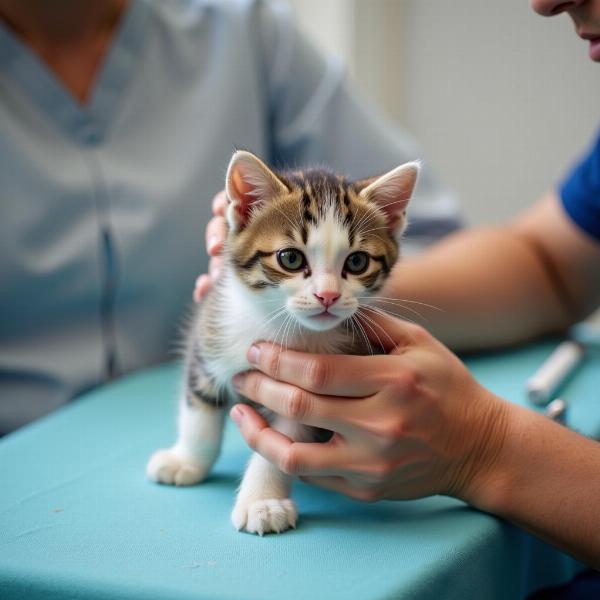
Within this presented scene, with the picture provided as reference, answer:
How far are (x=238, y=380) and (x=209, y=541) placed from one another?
0.18m

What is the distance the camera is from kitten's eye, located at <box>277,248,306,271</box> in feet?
2.42

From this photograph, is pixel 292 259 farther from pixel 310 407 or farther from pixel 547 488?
pixel 547 488

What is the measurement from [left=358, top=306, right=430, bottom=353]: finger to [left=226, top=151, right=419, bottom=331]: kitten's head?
0.11ft

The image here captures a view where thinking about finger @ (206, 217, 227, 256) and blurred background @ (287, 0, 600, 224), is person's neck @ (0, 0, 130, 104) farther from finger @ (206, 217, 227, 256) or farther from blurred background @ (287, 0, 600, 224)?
blurred background @ (287, 0, 600, 224)

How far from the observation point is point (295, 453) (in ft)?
2.39

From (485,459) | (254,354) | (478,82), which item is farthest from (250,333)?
(478,82)

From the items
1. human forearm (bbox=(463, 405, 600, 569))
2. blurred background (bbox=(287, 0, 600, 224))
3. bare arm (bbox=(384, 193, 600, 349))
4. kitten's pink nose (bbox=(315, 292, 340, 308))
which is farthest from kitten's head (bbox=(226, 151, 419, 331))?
blurred background (bbox=(287, 0, 600, 224))

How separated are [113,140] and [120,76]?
0.38 ft

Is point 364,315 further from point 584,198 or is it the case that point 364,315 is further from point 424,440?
point 584,198

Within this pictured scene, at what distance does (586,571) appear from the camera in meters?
0.95

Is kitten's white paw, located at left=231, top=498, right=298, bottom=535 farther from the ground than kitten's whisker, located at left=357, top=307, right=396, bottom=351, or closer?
closer

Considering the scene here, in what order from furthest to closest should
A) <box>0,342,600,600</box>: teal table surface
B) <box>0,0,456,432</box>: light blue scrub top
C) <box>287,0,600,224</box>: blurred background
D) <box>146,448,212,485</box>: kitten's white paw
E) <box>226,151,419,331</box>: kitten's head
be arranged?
<box>287,0,600,224</box>: blurred background
<box>0,0,456,432</box>: light blue scrub top
<box>146,448,212,485</box>: kitten's white paw
<box>226,151,419,331</box>: kitten's head
<box>0,342,600,600</box>: teal table surface

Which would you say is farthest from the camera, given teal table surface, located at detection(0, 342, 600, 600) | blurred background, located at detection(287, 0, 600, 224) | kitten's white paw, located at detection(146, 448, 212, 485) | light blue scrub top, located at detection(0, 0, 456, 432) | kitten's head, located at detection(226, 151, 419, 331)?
blurred background, located at detection(287, 0, 600, 224)

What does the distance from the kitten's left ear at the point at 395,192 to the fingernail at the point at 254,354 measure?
0.65 ft
